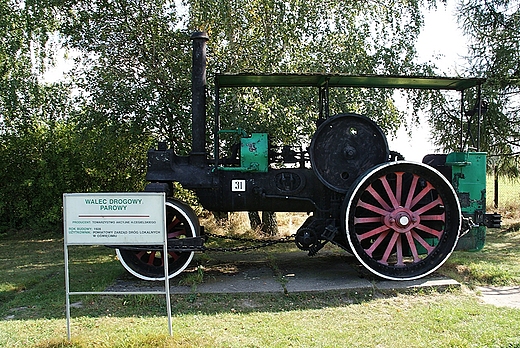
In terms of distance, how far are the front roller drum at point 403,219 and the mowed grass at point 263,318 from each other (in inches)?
17.5

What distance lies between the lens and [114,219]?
4.75 meters

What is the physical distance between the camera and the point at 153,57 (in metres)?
9.39

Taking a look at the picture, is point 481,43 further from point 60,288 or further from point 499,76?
point 60,288

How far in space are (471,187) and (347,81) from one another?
2.14 meters

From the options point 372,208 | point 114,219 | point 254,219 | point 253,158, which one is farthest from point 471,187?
point 254,219

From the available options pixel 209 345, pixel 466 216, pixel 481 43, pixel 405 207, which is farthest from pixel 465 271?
pixel 481 43

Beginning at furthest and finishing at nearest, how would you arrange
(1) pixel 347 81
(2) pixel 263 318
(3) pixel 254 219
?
(3) pixel 254 219 < (1) pixel 347 81 < (2) pixel 263 318

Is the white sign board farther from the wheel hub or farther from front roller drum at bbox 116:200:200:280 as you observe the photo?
the wheel hub

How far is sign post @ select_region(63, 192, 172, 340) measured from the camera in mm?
4727

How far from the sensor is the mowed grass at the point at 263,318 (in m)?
4.55

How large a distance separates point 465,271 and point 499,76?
5.44 m

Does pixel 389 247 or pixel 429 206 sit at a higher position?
pixel 429 206

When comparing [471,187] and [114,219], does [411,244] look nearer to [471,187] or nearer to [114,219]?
[471,187]

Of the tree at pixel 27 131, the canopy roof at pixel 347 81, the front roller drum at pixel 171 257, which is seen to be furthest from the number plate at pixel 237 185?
the tree at pixel 27 131
